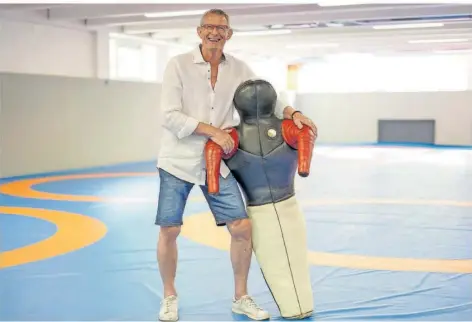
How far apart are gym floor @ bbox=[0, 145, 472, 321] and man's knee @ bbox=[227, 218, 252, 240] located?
0.44 meters

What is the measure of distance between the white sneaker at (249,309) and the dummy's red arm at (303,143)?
75 centimetres

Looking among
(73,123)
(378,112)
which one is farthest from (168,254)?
(378,112)

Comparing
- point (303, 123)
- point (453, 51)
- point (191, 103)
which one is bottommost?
point (303, 123)

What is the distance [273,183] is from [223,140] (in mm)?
420

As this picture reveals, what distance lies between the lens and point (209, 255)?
463 centimetres

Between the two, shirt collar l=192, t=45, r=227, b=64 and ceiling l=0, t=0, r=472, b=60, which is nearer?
shirt collar l=192, t=45, r=227, b=64

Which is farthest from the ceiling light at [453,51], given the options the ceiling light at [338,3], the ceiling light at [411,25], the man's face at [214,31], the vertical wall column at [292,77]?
the man's face at [214,31]

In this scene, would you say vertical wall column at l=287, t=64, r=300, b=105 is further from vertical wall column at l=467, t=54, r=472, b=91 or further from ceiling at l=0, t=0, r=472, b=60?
vertical wall column at l=467, t=54, r=472, b=91

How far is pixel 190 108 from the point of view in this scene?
312 centimetres

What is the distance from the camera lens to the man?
10.00ft

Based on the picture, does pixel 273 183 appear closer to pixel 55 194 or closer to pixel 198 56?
pixel 198 56

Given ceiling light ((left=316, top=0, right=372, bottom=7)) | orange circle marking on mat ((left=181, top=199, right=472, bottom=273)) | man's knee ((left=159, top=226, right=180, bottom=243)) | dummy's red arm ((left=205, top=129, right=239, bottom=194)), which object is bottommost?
orange circle marking on mat ((left=181, top=199, right=472, bottom=273))

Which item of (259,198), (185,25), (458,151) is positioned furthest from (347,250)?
(458,151)

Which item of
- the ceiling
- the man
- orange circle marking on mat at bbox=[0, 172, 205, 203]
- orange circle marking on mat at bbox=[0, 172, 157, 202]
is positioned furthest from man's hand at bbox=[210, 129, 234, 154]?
the ceiling
